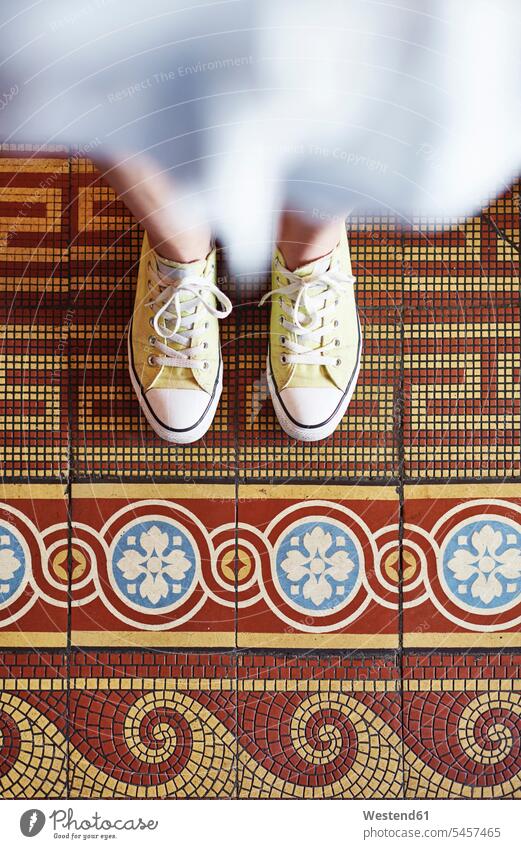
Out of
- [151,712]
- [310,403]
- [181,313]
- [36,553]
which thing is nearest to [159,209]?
[181,313]

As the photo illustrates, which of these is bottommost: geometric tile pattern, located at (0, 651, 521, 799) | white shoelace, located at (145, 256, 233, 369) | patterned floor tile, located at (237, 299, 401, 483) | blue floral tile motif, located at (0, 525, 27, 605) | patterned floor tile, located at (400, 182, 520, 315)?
geometric tile pattern, located at (0, 651, 521, 799)

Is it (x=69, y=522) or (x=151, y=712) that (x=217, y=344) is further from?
(x=151, y=712)

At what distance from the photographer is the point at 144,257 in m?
0.60

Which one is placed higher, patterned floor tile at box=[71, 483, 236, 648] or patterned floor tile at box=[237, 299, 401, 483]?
patterned floor tile at box=[237, 299, 401, 483]

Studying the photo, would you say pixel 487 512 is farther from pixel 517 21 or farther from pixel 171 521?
pixel 517 21

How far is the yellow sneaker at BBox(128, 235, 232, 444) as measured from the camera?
578 millimetres

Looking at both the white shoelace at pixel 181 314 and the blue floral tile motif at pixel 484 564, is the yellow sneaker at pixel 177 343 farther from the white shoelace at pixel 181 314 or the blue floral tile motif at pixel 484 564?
the blue floral tile motif at pixel 484 564

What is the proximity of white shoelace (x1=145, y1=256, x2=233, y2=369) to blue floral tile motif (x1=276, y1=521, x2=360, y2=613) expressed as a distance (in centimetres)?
16

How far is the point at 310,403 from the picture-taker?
586 millimetres

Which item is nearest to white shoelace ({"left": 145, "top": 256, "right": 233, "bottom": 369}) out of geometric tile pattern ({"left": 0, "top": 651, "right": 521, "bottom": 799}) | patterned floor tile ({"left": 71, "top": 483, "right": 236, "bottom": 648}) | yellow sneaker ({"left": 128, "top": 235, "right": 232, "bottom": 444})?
yellow sneaker ({"left": 128, "top": 235, "right": 232, "bottom": 444})

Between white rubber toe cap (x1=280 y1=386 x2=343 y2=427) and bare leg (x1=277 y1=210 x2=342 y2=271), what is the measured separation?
9 cm

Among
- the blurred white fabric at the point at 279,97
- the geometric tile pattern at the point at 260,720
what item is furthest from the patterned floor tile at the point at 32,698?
the blurred white fabric at the point at 279,97

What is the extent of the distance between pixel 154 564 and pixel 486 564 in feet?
0.87

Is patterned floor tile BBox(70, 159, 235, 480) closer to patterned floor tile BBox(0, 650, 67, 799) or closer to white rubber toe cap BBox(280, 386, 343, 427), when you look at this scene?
white rubber toe cap BBox(280, 386, 343, 427)
